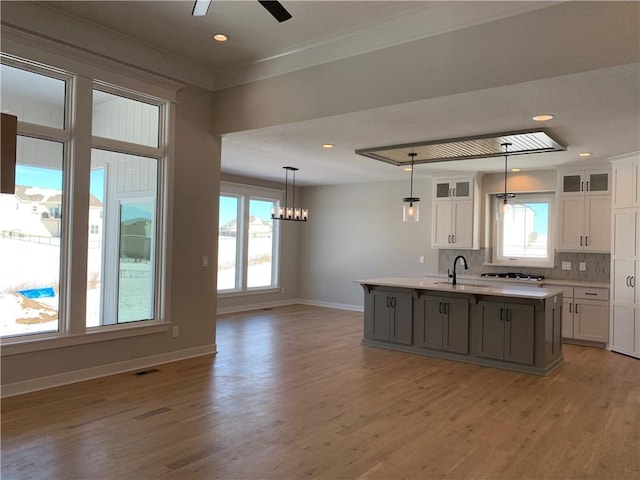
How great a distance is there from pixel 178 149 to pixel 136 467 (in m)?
3.48

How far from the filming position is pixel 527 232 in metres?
8.05

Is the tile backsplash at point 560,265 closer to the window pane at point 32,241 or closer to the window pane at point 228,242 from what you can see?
the window pane at point 228,242

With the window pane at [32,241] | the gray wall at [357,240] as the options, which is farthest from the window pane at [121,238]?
the gray wall at [357,240]

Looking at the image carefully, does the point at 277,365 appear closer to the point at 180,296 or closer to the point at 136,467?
the point at 180,296

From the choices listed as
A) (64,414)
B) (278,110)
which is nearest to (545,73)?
(278,110)

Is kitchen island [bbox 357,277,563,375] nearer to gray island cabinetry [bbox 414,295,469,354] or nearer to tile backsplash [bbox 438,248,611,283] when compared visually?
gray island cabinetry [bbox 414,295,469,354]

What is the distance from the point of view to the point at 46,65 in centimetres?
422

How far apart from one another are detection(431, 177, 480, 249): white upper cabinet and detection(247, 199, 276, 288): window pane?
10.8 ft

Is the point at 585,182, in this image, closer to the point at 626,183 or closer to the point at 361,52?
the point at 626,183

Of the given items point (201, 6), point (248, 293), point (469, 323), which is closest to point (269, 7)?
point (201, 6)

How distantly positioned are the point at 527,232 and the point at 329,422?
583 centimetres

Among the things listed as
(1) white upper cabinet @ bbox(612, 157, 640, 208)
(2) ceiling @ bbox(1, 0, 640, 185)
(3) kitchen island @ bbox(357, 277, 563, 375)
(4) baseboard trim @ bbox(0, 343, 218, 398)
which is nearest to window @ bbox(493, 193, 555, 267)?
(1) white upper cabinet @ bbox(612, 157, 640, 208)

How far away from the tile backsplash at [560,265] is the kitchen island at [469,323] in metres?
1.88

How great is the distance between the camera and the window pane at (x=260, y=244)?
9.76 metres
